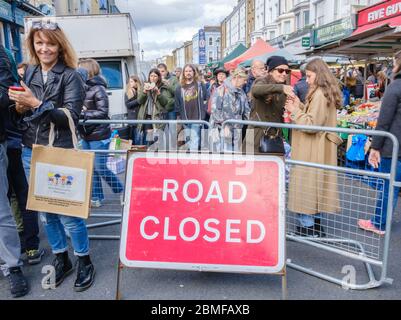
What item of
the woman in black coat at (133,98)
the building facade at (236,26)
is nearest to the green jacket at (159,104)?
the woman in black coat at (133,98)

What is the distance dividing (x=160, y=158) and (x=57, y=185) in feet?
2.64

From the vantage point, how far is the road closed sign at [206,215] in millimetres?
2793

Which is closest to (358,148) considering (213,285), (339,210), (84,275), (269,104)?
(269,104)

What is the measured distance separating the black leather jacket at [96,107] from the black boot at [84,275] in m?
1.76

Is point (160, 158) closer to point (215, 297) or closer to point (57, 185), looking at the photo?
point (57, 185)

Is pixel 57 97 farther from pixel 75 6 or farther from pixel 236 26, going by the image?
pixel 236 26

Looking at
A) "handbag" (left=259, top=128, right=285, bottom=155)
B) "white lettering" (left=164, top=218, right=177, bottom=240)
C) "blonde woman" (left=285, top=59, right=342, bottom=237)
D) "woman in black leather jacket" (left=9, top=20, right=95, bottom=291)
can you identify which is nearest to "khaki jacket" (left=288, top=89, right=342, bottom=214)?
"blonde woman" (left=285, top=59, right=342, bottom=237)

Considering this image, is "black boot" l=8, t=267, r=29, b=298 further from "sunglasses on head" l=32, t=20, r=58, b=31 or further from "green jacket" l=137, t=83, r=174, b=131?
"green jacket" l=137, t=83, r=174, b=131

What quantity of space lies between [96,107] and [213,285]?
2612mm

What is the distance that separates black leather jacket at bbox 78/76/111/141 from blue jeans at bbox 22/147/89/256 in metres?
1.33

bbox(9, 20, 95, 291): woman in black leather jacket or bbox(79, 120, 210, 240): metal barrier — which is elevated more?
bbox(9, 20, 95, 291): woman in black leather jacket

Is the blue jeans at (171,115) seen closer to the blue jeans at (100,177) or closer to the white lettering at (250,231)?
the blue jeans at (100,177)

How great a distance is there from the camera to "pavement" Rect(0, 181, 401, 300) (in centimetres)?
297

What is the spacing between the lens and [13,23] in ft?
45.7
